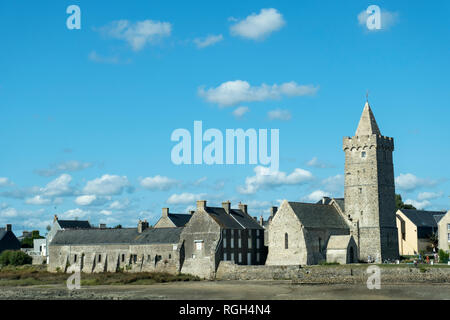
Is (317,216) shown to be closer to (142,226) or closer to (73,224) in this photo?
(142,226)

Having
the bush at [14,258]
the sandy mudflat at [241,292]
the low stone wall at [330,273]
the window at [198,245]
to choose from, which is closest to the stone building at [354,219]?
the low stone wall at [330,273]

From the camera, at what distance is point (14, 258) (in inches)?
3410

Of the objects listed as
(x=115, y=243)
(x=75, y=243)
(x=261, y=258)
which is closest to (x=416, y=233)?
(x=261, y=258)

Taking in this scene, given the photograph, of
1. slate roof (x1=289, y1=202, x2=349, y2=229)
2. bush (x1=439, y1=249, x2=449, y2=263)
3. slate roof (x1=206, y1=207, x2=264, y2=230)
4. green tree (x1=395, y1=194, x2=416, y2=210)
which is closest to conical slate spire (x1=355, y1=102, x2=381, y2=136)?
slate roof (x1=289, y1=202, x2=349, y2=229)

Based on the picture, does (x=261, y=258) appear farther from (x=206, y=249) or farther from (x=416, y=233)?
(x=416, y=233)

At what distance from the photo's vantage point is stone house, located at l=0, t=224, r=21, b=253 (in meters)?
98.1

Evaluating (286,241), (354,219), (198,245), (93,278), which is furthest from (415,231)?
(93,278)

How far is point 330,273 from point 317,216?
405 inches

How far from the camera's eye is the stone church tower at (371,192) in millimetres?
66688

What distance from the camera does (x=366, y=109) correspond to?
70.2 meters

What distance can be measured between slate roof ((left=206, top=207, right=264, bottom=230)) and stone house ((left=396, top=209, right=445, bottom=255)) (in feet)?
70.8

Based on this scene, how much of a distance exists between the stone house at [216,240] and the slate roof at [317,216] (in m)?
6.10

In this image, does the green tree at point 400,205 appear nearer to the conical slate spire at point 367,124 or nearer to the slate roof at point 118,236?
the conical slate spire at point 367,124

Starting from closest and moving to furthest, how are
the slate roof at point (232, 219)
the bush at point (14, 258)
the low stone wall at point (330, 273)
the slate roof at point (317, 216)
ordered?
the low stone wall at point (330, 273) < the slate roof at point (317, 216) < the slate roof at point (232, 219) < the bush at point (14, 258)
